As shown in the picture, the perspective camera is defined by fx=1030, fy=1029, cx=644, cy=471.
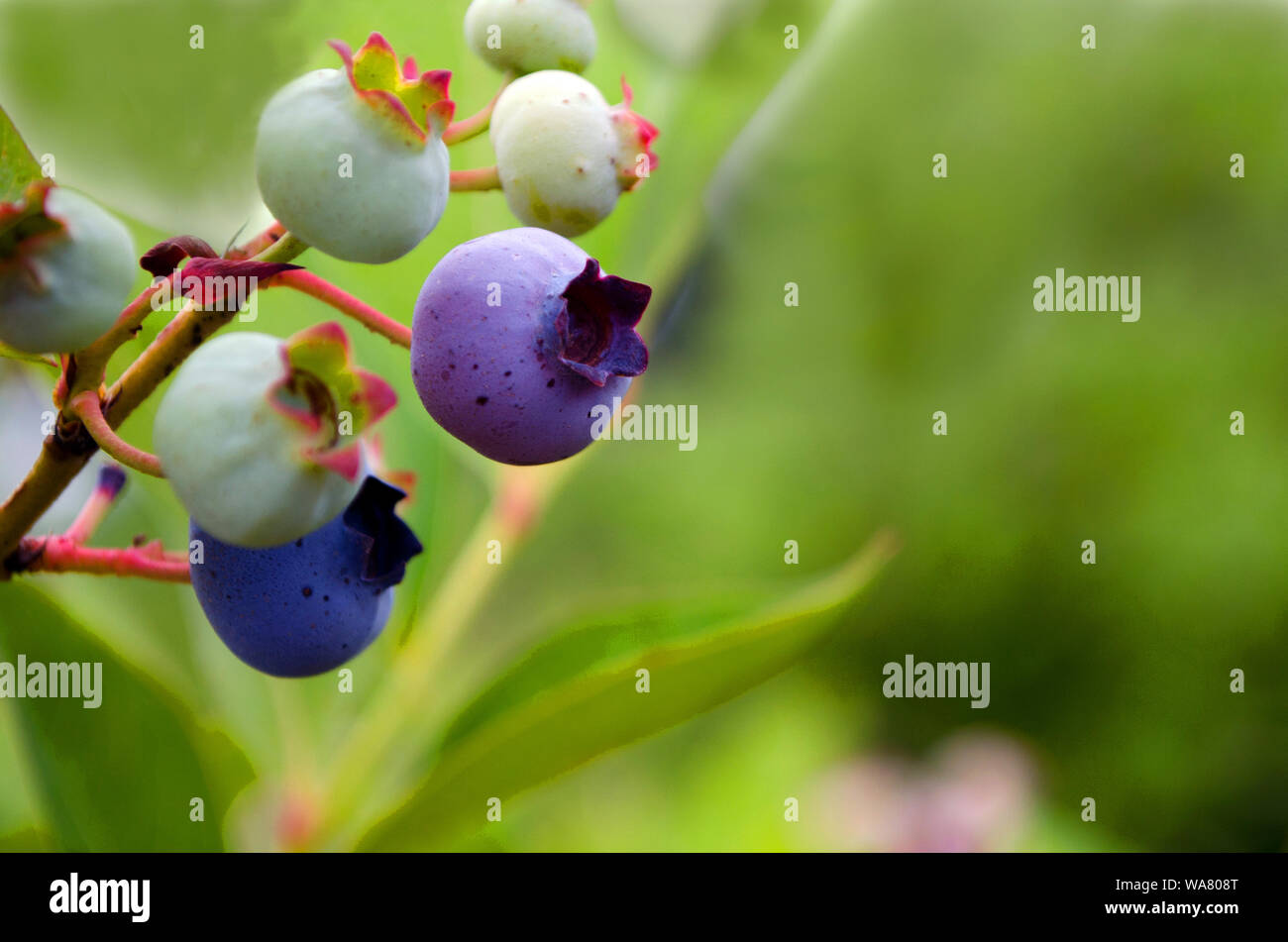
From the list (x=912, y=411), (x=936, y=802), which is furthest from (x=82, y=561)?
(x=912, y=411)

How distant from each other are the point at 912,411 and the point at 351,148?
2750mm

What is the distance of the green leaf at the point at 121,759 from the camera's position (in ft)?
2.12

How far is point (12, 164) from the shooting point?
0.37m

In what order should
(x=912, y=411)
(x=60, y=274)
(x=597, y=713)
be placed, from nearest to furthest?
(x=60, y=274) → (x=597, y=713) → (x=912, y=411)

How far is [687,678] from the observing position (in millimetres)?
644

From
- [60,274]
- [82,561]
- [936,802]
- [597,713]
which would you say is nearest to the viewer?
[60,274]

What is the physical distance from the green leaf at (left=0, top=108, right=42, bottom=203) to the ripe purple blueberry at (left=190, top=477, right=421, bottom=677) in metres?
0.18

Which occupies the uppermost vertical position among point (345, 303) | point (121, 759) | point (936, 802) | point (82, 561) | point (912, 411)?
point (912, 411)

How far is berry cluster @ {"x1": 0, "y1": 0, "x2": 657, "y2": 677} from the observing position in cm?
37

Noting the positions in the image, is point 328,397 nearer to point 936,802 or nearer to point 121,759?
point 121,759

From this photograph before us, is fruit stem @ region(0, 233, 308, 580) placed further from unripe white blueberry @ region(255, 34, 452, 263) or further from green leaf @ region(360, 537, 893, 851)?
green leaf @ region(360, 537, 893, 851)

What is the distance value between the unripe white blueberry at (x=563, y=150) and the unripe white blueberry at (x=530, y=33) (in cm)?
4

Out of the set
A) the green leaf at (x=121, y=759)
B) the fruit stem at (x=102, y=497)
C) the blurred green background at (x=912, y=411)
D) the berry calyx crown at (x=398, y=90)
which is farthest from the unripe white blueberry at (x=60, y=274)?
the blurred green background at (x=912, y=411)
